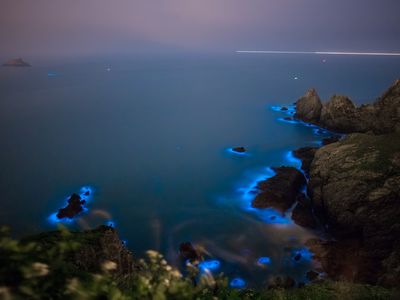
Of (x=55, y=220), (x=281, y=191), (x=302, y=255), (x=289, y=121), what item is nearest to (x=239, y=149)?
(x=281, y=191)

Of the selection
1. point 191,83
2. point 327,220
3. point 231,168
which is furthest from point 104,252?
point 191,83

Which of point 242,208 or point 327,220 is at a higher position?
point 327,220

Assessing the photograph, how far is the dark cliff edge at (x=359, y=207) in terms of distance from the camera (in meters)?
24.1

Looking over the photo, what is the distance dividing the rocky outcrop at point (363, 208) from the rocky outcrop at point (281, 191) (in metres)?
3.57

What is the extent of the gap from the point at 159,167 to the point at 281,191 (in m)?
21.4

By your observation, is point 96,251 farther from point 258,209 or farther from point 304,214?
point 258,209

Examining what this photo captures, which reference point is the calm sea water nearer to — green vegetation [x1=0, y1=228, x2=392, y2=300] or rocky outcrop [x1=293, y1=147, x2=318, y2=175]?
rocky outcrop [x1=293, y1=147, x2=318, y2=175]

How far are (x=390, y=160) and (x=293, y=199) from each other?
10.7 metres

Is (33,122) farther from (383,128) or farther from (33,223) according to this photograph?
(383,128)

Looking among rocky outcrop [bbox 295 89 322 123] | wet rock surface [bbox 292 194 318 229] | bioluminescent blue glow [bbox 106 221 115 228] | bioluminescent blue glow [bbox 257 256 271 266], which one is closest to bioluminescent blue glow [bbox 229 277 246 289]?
bioluminescent blue glow [bbox 257 256 271 266]

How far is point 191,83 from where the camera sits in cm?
14438

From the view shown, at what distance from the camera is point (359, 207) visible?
26125 millimetres

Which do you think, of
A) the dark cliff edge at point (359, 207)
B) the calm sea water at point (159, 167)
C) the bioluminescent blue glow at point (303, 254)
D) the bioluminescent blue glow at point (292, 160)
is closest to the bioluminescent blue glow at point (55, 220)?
the calm sea water at point (159, 167)

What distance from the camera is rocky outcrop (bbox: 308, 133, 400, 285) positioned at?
24.3 meters
